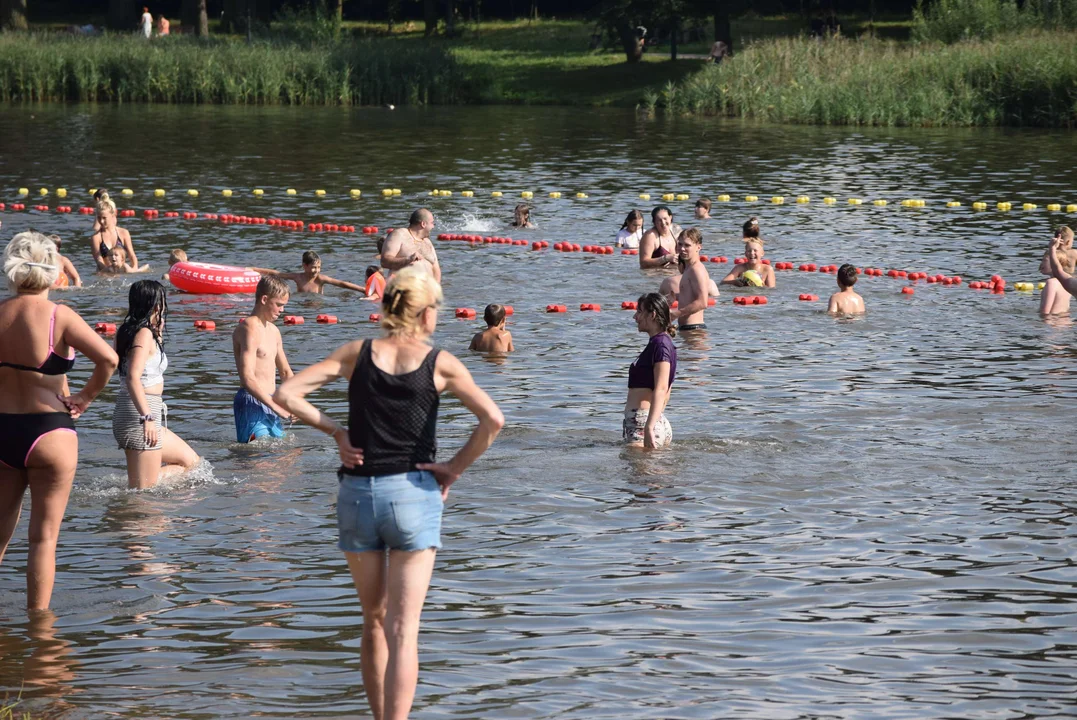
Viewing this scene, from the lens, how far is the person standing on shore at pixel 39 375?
6.95m

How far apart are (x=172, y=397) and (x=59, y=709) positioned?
709 cm

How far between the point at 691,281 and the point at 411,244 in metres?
3.21

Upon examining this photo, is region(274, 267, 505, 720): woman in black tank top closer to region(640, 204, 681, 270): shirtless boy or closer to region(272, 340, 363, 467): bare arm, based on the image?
region(272, 340, 363, 467): bare arm

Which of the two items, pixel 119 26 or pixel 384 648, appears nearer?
pixel 384 648

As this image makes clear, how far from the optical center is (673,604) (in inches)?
319

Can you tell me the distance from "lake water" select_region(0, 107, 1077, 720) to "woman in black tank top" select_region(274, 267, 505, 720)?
3.74 ft

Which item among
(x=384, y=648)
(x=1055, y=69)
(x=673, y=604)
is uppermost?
(x=1055, y=69)

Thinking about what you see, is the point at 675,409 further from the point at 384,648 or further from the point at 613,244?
the point at 613,244

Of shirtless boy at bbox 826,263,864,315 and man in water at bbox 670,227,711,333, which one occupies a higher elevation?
man in water at bbox 670,227,711,333

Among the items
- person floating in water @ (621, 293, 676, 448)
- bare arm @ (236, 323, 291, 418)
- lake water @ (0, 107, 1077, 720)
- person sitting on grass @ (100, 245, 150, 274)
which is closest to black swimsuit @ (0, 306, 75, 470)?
lake water @ (0, 107, 1077, 720)

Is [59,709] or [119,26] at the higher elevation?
[119,26]

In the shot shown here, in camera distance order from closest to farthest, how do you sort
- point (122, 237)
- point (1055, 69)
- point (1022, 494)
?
point (1022, 494)
point (122, 237)
point (1055, 69)

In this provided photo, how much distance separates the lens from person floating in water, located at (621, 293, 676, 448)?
10.6m

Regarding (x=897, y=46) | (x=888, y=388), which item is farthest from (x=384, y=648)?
(x=897, y=46)
